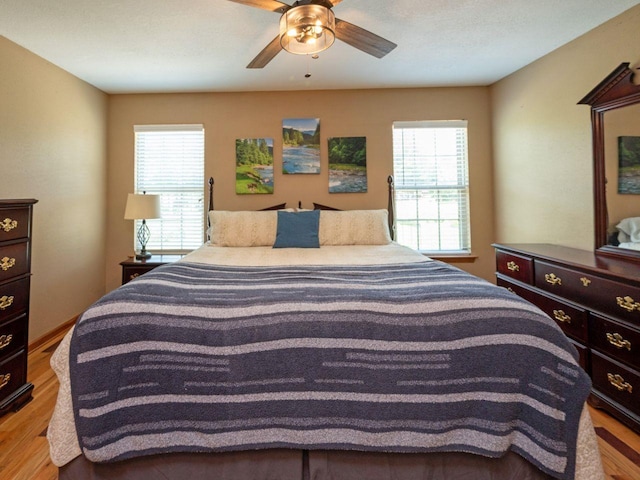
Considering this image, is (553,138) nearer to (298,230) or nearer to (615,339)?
(615,339)

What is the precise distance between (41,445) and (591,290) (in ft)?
10.2

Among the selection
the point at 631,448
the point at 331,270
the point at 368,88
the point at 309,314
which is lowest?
the point at 631,448

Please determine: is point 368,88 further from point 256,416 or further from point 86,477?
Result: point 86,477

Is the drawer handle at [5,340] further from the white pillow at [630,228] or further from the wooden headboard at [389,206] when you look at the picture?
the white pillow at [630,228]

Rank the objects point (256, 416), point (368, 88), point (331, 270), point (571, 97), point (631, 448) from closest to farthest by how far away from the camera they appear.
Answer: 1. point (256, 416)
2. point (631, 448)
3. point (331, 270)
4. point (571, 97)
5. point (368, 88)

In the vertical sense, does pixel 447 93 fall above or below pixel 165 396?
above

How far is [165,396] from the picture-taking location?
1110mm

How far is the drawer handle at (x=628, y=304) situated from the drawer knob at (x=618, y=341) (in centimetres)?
16

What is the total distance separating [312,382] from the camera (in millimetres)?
1113

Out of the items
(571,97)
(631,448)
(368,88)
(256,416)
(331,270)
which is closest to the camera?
(256,416)

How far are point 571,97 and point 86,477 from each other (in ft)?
12.5

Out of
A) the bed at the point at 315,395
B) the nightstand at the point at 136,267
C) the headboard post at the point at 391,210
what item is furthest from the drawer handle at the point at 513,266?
the nightstand at the point at 136,267

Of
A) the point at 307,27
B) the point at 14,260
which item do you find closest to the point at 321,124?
the point at 307,27

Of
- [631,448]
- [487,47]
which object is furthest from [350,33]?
[631,448]
